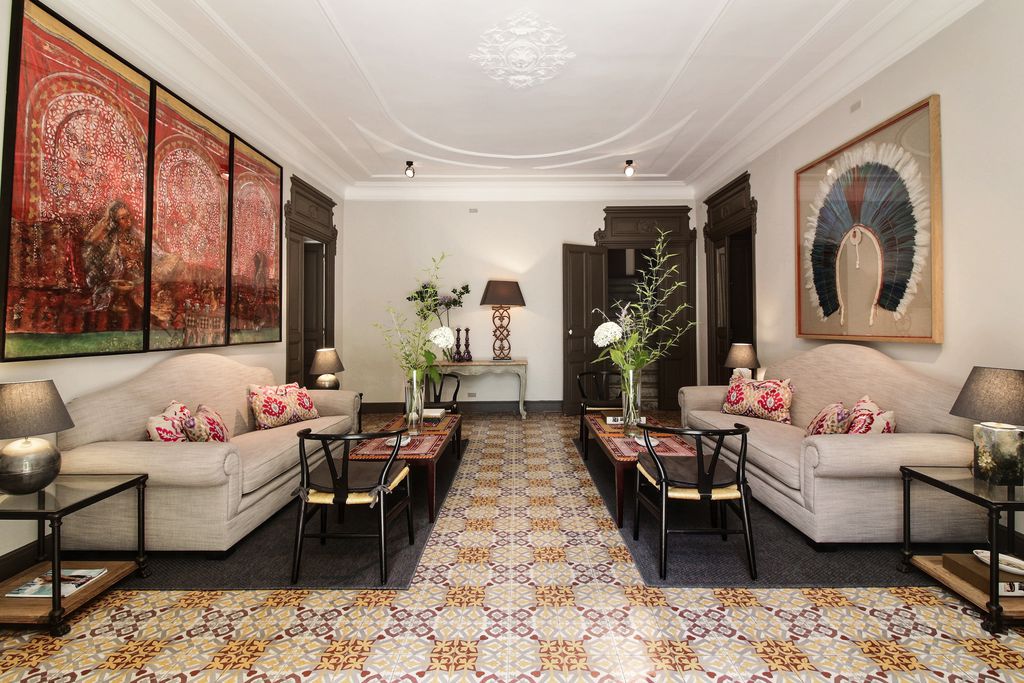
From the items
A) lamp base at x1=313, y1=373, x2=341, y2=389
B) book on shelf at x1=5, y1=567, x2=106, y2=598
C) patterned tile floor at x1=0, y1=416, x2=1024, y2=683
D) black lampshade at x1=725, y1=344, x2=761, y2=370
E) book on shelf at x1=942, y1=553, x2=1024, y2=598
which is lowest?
patterned tile floor at x1=0, y1=416, x2=1024, y2=683

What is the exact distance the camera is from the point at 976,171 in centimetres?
247

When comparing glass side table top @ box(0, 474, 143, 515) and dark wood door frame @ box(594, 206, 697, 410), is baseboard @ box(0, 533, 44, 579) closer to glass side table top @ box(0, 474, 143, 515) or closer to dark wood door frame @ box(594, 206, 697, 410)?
glass side table top @ box(0, 474, 143, 515)

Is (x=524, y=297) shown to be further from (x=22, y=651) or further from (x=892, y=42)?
(x=22, y=651)

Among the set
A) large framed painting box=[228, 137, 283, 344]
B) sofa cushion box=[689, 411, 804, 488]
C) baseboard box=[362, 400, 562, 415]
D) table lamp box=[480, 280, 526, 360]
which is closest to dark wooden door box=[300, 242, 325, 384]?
baseboard box=[362, 400, 562, 415]

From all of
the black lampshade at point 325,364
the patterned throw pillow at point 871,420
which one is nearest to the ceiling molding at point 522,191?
the black lampshade at point 325,364

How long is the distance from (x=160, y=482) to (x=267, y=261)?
2.65 m

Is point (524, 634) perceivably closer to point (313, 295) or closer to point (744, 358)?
point (744, 358)

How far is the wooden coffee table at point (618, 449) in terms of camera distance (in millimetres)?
2801

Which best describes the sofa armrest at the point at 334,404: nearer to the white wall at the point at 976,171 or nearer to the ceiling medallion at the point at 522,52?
the ceiling medallion at the point at 522,52

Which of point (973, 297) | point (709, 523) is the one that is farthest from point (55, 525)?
point (973, 297)

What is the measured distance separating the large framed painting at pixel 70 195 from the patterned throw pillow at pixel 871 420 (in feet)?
15.4

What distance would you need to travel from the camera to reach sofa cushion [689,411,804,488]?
268 centimetres

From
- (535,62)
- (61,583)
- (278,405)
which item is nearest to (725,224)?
(535,62)

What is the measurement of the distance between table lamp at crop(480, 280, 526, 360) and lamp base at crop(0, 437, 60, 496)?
451 centimetres
